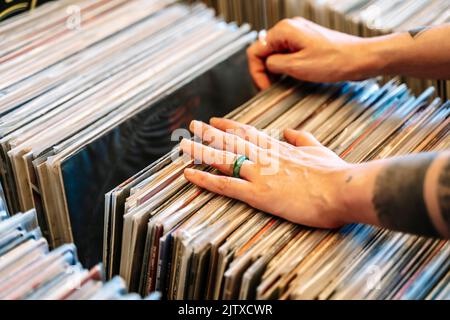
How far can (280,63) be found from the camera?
1.44 meters

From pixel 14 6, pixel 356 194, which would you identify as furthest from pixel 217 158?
pixel 14 6

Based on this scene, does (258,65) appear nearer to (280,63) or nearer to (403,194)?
(280,63)

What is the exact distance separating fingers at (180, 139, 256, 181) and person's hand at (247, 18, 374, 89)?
0.36 metres

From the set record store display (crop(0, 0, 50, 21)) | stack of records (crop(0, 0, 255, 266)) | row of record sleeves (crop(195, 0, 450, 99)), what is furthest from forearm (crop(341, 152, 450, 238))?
record store display (crop(0, 0, 50, 21))

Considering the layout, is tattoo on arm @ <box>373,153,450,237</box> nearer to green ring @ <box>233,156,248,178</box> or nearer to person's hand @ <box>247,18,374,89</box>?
green ring @ <box>233,156,248,178</box>

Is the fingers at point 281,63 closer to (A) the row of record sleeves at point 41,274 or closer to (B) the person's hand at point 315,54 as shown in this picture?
(B) the person's hand at point 315,54

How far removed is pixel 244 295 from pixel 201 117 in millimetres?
747

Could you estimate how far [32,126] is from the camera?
128 cm

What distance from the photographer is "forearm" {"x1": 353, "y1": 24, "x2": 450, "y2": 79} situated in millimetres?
1313

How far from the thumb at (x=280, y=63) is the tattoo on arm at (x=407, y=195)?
0.53m

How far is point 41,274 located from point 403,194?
59 cm

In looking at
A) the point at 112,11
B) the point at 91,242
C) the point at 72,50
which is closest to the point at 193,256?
the point at 91,242
